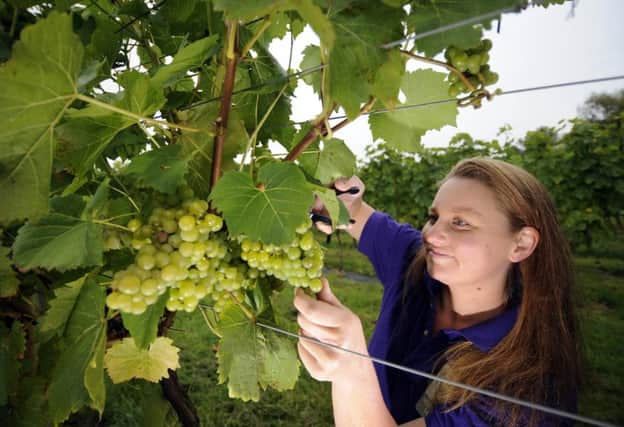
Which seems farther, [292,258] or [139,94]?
[292,258]

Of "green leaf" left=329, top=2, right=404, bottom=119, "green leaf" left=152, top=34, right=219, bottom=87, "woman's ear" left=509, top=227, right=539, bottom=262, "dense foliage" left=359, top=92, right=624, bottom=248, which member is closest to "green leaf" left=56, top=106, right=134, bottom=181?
"green leaf" left=152, top=34, right=219, bottom=87

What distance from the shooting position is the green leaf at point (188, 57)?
70 centimetres

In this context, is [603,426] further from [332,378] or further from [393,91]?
[332,378]

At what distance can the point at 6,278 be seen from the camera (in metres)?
0.88

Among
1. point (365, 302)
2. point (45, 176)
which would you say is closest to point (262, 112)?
point (45, 176)

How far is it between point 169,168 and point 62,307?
463 mm

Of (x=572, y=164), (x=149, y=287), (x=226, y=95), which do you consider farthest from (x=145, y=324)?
(x=572, y=164)

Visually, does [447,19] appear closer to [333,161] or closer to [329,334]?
[333,161]

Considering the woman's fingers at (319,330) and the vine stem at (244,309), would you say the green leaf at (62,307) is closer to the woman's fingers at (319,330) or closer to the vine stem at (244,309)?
the vine stem at (244,309)

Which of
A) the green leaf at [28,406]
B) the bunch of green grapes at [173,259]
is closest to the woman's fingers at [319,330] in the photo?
the bunch of green grapes at [173,259]

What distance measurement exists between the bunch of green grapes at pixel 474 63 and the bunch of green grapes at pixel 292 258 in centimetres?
47

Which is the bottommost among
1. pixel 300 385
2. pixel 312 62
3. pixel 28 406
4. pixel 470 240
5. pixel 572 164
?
pixel 300 385

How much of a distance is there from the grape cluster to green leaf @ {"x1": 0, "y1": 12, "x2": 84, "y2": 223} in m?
0.19

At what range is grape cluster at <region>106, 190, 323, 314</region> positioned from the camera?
0.68 m
